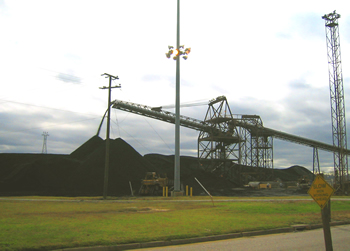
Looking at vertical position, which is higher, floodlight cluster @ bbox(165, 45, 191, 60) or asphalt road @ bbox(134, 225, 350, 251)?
floodlight cluster @ bbox(165, 45, 191, 60)

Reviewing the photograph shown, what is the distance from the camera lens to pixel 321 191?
24.7 feet

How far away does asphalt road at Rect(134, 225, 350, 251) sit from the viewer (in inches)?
337

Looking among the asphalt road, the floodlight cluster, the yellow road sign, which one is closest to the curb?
the asphalt road

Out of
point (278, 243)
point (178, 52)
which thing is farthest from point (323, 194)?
point (178, 52)

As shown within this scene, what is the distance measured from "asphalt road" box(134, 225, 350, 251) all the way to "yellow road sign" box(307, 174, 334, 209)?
6.10 ft

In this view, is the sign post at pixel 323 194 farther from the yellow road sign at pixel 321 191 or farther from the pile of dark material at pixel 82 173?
the pile of dark material at pixel 82 173

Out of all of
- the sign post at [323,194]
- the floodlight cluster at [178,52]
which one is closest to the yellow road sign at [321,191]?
the sign post at [323,194]

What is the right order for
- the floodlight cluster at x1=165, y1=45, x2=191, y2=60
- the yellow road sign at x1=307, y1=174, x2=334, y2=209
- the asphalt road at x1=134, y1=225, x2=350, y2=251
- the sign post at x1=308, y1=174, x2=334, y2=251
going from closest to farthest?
the sign post at x1=308, y1=174, x2=334, y2=251
the yellow road sign at x1=307, y1=174, x2=334, y2=209
the asphalt road at x1=134, y1=225, x2=350, y2=251
the floodlight cluster at x1=165, y1=45, x2=191, y2=60

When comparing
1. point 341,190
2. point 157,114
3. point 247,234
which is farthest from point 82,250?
point 157,114

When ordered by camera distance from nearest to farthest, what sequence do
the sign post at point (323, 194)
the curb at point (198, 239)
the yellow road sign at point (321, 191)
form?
1. the sign post at point (323, 194)
2. the yellow road sign at point (321, 191)
3. the curb at point (198, 239)

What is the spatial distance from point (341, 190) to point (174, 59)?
107ft

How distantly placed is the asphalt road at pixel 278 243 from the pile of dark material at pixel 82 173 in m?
32.7

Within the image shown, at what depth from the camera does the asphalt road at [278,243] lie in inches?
337

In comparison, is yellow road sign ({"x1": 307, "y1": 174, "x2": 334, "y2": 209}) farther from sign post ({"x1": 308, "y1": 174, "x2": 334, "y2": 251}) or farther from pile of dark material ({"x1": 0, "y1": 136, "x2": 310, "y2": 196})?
pile of dark material ({"x1": 0, "y1": 136, "x2": 310, "y2": 196})
